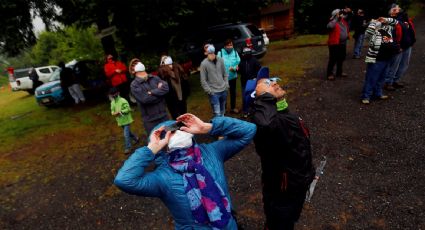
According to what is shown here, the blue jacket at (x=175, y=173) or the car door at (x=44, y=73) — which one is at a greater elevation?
the blue jacket at (x=175, y=173)

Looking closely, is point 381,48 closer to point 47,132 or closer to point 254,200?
point 254,200

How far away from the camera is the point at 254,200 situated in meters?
4.48

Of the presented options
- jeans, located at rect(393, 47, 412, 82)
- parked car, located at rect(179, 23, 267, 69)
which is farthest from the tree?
jeans, located at rect(393, 47, 412, 82)

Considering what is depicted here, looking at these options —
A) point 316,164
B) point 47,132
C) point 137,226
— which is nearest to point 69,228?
point 137,226

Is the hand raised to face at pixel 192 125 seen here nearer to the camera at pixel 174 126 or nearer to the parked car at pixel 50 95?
the camera at pixel 174 126

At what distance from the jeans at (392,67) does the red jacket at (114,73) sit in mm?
7900

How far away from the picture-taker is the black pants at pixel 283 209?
9.27 ft

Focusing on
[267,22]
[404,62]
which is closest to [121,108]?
[404,62]

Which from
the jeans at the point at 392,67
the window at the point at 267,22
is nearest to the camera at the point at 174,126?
the jeans at the point at 392,67

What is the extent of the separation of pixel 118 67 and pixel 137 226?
258 inches

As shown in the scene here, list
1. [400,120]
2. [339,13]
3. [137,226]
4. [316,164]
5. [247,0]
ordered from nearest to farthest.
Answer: [137,226], [316,164], [400,120], [339,13], [247,0]

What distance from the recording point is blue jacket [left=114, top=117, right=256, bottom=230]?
2113mm

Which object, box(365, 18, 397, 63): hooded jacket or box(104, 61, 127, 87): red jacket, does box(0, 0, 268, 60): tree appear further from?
box(365, 18, 397, 63): hooded jacket

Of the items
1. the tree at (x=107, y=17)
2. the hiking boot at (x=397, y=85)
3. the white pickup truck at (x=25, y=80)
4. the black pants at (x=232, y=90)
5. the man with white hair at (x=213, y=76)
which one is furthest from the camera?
the white pickup truck at (x=25, y=80)
